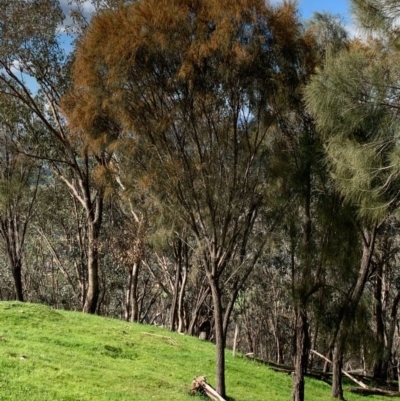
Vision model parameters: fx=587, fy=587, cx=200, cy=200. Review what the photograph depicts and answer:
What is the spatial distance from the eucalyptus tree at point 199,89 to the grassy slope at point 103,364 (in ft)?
5.22

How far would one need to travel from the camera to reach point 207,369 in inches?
486

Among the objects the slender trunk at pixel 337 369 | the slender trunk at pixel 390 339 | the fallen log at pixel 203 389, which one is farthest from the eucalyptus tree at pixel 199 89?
the slender trunk at pixel 390 339

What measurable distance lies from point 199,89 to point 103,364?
4.98 m

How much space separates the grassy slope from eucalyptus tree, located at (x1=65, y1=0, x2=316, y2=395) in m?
1.59

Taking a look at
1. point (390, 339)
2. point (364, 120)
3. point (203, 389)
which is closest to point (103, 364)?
point (203, 389)

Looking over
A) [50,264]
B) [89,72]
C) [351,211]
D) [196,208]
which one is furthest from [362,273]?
[50,264]

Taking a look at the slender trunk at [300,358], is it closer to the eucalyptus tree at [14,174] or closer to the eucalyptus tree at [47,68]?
the eucalyptus tree at [47,68]

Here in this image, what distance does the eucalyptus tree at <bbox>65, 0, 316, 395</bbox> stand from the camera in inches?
341

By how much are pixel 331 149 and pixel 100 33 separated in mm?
4024

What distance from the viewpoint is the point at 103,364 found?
10180mm

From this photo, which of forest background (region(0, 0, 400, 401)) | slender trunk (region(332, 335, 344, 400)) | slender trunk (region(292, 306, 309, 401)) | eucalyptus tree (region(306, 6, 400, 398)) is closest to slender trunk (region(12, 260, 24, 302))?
forest background (region(0, 0, 400, 401))

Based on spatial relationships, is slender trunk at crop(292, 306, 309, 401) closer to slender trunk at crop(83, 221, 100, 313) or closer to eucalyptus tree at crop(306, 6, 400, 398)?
eucalyptus tree at crop(306, 6, 400, 398)

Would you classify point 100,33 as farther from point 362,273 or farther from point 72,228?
point 72,228

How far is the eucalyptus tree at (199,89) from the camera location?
8672mm
